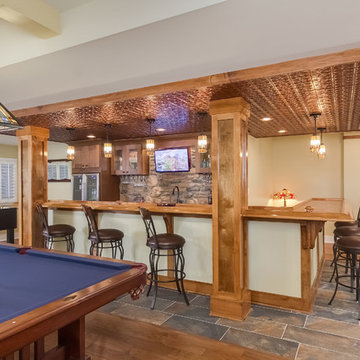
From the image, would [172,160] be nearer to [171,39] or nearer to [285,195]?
[285,195]

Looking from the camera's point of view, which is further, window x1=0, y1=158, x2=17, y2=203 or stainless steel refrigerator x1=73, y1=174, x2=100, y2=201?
window x1=0, y1=158, x2=17, y2=203

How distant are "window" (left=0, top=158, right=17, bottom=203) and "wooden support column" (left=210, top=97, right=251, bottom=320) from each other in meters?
7.30

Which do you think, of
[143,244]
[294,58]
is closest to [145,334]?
[143,244]

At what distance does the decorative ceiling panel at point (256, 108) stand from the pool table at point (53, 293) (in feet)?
6.45

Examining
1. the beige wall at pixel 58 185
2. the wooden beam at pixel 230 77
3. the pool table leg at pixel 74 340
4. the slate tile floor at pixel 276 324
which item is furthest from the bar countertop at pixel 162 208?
the beige wall at pixel 58 185

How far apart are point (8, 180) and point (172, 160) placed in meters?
5.22

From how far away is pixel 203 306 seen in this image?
3613 mm

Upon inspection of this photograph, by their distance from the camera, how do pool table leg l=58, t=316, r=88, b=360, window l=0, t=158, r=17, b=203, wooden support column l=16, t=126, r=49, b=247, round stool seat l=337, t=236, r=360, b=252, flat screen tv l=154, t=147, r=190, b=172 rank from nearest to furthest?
pool table leg l=58, t=316, r=88, b=360, round stool seat l=337, t=236, r=360, b=252, wooden support column l=16, t=126, r=49, b=247, flat screen tv l=154, t=147, r=190, b=172, window l=0, t=158, r=17, b=203

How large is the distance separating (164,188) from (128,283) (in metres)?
4.89

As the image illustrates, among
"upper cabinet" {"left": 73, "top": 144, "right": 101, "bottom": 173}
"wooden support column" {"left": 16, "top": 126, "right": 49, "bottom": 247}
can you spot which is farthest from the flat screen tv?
"wooden support column" {"left": 16, "top": 126, "right": 49, "bottom": 247}

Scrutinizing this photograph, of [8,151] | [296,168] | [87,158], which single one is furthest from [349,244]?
[8,151]

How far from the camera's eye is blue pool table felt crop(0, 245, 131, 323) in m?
1.56

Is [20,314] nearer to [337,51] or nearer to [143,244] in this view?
[337,51]

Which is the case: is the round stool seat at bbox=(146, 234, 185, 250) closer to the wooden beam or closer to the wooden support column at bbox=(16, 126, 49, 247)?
the wooden beam
